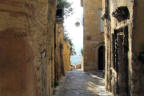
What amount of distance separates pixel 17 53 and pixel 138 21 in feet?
11.3

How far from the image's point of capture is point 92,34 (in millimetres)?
18203

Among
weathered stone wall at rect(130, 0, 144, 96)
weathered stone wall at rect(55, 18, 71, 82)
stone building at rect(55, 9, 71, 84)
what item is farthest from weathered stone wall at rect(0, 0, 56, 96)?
weathered stone wall at rect(55, 18, 71, 82)

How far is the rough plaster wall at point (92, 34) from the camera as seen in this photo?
1806 cm

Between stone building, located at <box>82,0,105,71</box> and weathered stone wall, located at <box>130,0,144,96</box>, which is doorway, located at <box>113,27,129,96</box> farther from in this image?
stone building, located at <box>82,0,105,71</box>

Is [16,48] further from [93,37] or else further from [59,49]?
[93,37]

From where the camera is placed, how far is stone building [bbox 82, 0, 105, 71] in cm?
1806

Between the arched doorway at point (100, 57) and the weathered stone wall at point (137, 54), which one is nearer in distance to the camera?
the weathered stone wall at point (137, 54)

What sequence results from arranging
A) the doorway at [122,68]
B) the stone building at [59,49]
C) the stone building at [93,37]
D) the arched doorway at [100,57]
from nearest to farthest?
the doorway at [122,68], the stone building at [59,49], the stone building at [93,37], the arched doorway at [100,57]

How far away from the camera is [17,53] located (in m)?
3.66

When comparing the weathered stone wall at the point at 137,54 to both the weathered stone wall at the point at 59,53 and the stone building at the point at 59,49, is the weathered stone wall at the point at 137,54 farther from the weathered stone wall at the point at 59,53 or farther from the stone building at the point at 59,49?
the weathered stone wall at the point at 59,53

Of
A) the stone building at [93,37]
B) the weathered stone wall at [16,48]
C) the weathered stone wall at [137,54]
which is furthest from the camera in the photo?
the stone building at [93,37]

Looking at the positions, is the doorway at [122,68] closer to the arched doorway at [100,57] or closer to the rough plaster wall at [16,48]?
the rough plaster wall at [16,48]

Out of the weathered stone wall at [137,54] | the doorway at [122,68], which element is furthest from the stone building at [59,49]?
the weathered stone wall at [137,54]

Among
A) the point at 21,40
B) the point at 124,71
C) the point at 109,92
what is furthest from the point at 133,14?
the point at 109,92
